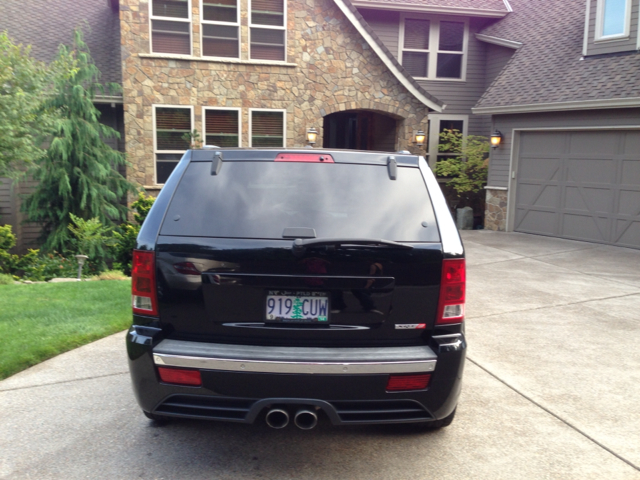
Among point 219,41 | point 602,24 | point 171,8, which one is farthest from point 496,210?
point 171,8

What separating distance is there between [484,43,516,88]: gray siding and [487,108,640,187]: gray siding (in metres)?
3.83

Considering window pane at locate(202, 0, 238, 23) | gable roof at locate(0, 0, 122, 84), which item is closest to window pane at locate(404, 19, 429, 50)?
window pane at locate(202, 0, 238, 23)

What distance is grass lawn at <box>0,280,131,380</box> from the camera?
527 centimetres

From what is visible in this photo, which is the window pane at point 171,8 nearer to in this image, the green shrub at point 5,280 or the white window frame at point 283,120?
the white window frame at point 283,120

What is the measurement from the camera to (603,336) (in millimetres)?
6184

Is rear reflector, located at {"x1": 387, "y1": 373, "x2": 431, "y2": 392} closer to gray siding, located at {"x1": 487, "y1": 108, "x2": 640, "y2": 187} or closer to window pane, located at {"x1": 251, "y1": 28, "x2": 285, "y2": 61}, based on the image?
gray siding, located at {"x1": 487, "y1": 108, "x2": 640, "y2": 187}

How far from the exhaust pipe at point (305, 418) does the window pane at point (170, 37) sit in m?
13.8

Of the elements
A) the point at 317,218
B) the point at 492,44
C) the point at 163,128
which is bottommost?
the point at 317,218

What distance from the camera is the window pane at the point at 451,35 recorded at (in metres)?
18.8

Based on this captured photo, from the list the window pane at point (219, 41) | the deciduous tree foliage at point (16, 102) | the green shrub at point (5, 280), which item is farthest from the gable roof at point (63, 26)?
the green shrub at point (5, 280)

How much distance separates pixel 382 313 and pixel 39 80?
7894mm

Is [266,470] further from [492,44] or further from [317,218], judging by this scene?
[492,44]

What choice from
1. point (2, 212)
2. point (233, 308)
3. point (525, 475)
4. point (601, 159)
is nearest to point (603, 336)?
point (525, 475)

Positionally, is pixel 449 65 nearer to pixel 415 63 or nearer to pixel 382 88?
pixel 415 63
